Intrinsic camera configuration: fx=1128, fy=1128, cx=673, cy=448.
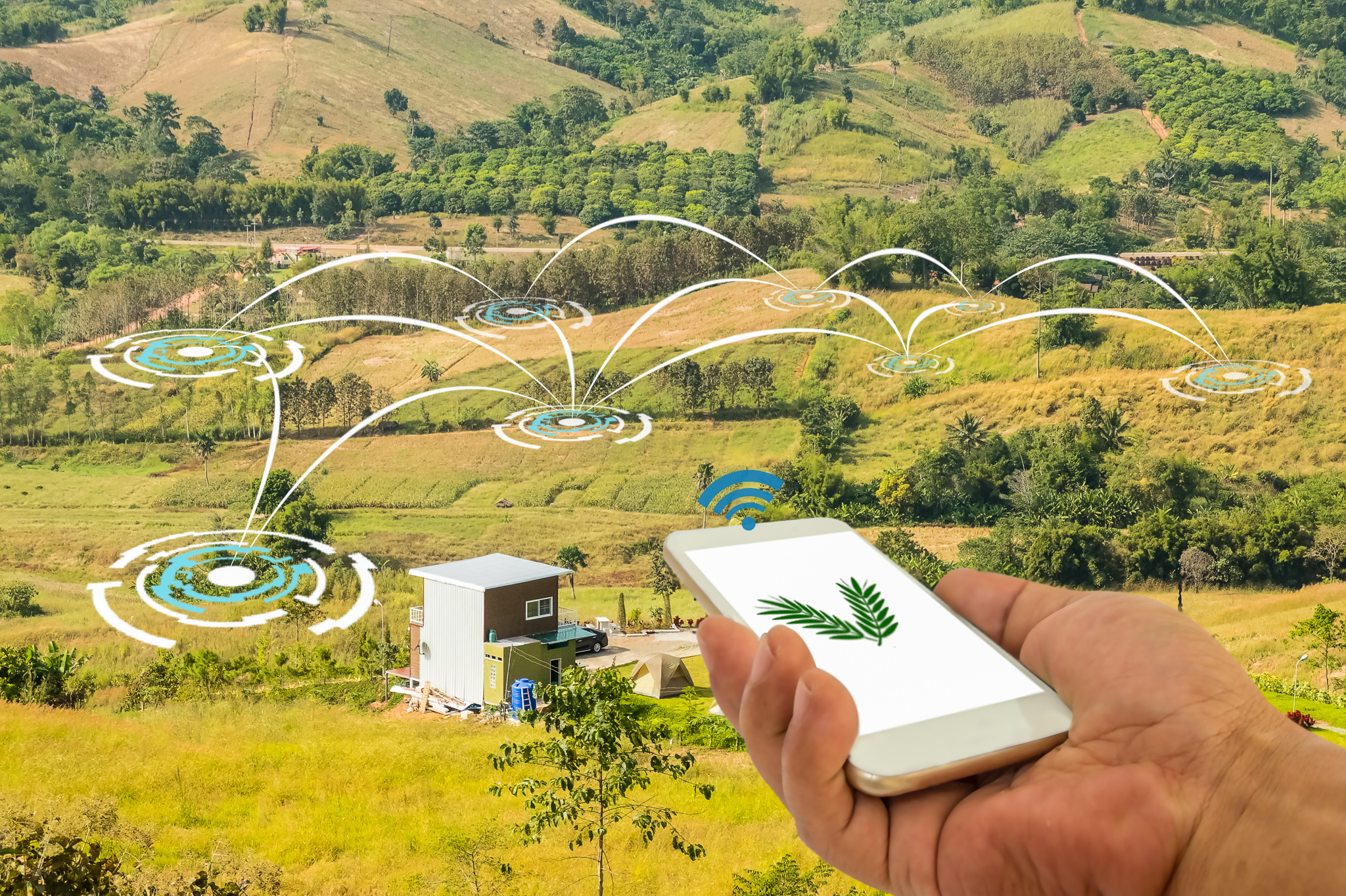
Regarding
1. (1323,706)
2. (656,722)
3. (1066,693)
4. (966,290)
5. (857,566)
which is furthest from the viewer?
(966,290)

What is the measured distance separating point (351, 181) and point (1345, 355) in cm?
6690

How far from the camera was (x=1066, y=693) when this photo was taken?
2.76m

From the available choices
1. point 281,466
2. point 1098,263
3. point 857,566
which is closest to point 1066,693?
point 857,566

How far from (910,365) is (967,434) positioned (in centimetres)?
967

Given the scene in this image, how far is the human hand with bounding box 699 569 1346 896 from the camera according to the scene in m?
2.23

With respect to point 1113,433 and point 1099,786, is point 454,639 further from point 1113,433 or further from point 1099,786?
point 1113,433

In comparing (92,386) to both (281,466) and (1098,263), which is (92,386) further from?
(1098,263)

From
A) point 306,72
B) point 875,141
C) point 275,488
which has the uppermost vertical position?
point 306,72

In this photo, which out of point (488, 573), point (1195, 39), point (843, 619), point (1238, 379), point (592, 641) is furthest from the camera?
point (1195, 39)

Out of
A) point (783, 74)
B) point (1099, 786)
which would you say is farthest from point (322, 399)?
point (783, 74)

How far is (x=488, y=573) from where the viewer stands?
26312 mm

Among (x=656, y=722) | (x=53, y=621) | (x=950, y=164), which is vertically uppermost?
(x=950, y=164)

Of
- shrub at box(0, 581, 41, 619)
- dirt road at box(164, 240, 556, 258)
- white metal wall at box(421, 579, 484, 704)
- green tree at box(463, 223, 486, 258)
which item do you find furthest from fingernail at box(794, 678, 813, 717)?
dirt road at box(164, 240, 556, 258)

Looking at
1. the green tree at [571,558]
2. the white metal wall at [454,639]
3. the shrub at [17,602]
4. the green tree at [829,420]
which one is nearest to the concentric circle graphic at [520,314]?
the green tree at [829,420]
